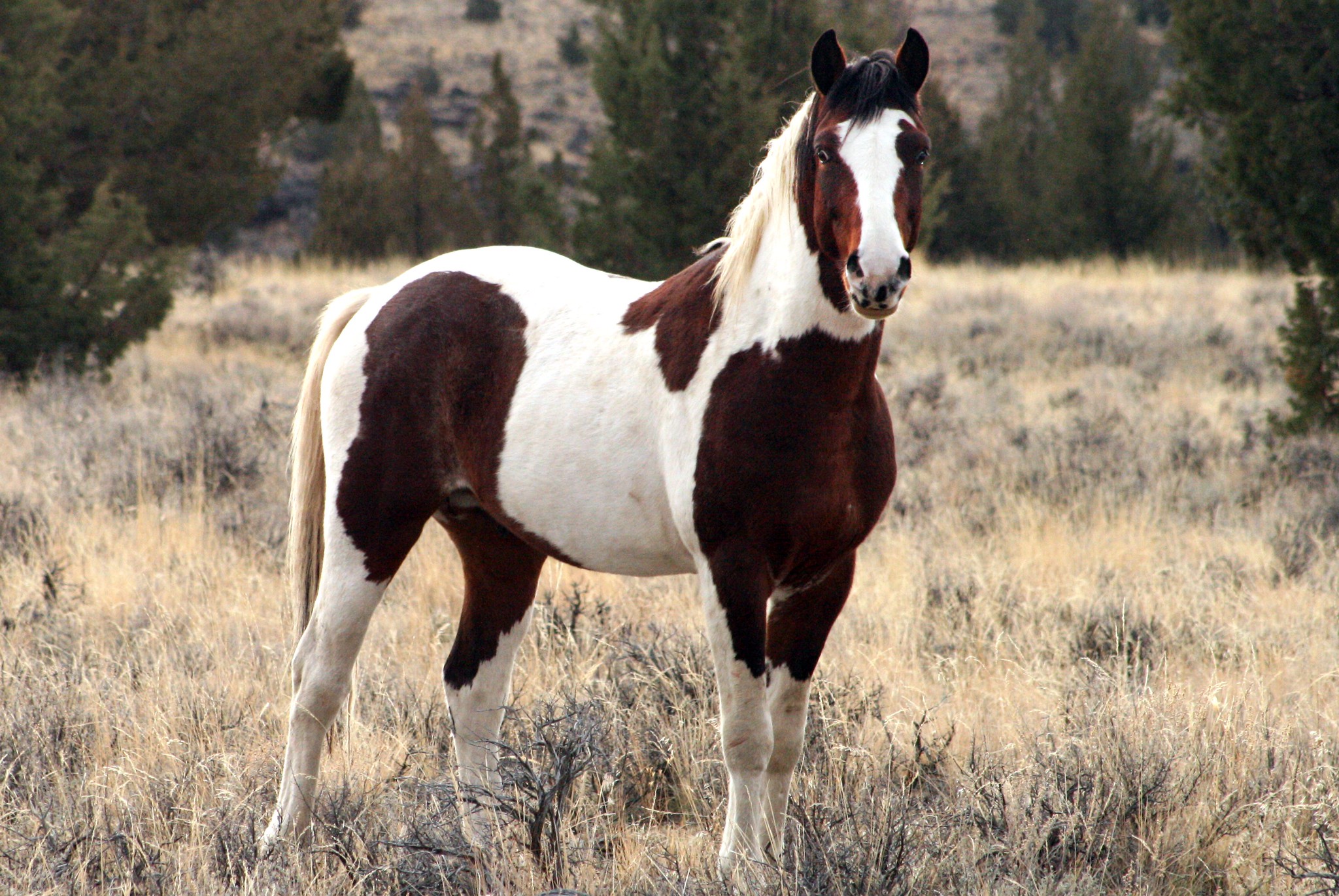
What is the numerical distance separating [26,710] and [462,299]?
1858mm

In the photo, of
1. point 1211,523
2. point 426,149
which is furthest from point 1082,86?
point 1211,523

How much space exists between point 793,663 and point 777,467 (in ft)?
1.84

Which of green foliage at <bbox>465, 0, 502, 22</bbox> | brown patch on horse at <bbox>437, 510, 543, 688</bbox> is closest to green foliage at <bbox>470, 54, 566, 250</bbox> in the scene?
brown patch on horse at <bbox>437, 510, 543, 688</bbox>

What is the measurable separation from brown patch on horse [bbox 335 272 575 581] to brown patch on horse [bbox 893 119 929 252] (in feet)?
3.60

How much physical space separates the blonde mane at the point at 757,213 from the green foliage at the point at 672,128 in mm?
9408

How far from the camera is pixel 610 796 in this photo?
312 centimetres

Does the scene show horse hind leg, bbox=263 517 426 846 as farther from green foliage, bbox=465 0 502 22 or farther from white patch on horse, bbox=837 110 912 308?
green foliage, bbox=465 0 502 22

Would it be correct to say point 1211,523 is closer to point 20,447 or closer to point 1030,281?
point 20,447

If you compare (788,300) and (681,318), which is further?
(681,318)

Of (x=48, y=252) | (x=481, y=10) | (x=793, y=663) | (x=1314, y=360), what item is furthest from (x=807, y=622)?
(x=481, y=10)

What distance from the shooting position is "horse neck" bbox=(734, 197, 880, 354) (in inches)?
101

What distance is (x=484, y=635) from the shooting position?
11.2 feet

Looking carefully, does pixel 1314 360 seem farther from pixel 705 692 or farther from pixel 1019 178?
pixel 1019 178

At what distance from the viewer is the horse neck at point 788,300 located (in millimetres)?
2572
